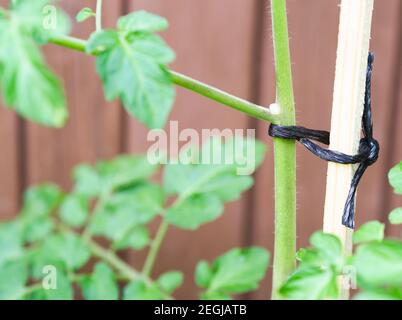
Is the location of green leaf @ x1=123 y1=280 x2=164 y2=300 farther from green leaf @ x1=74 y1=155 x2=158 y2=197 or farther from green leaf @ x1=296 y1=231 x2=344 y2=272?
green leaf @ x1=296 y1=231 x2=344 y2=272

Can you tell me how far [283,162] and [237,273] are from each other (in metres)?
0.29

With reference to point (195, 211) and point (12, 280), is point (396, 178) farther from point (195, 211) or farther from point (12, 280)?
point (12, 280)

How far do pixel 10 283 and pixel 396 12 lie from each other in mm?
848

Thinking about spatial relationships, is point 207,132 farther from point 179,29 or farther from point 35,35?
point 35,35

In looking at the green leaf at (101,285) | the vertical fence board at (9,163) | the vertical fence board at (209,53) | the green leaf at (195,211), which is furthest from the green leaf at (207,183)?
the vertical fence board at (9,163)

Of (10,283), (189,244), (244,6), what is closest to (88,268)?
(189,244)

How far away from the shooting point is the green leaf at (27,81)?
1.22 ft

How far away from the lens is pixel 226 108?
4.09 feet

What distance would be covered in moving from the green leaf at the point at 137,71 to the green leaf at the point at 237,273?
389mm

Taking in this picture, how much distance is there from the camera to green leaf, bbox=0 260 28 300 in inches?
31.9

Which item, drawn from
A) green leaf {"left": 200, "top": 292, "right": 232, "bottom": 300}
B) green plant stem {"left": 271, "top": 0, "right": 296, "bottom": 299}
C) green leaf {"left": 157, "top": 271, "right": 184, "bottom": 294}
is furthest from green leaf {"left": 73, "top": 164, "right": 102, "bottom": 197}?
green plant stem {"left": 271, "top": 0, "right": 296, "bottom": 299}

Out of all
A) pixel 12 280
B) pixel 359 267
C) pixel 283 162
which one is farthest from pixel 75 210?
pixel 359 267

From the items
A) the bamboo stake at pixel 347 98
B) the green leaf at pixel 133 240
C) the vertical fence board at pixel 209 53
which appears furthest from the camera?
the vertical fence board at pixel 209 53

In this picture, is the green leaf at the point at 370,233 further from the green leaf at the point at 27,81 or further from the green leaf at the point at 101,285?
the green leaf at the point at 101,285
